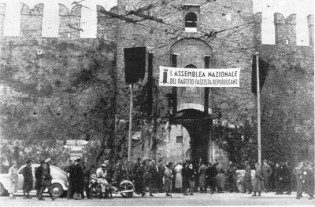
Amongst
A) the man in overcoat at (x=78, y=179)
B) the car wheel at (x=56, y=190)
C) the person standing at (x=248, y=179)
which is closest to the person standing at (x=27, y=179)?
the car wheel at (x=56, y=190)

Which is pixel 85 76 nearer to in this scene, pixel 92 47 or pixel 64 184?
pixel 92 47

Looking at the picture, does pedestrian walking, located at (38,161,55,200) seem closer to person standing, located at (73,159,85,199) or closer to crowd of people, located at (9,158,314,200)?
crowd of people, located at (9,158,314,200)

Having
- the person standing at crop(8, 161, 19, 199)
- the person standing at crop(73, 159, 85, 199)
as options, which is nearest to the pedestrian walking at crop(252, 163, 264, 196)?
the person standing at crop(73, 159, 85, 199)

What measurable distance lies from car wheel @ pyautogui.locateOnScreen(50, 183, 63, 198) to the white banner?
20.0ft

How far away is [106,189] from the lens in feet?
52.4

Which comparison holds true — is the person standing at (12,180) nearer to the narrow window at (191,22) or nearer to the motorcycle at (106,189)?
the motorcycle at (106,189)

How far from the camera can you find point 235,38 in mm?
22453

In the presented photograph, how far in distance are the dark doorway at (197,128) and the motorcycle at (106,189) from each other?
5.70 m

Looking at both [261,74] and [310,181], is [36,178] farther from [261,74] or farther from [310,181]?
[261,74]

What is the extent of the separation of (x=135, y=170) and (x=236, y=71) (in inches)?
226

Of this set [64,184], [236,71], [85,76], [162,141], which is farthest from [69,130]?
[236,71]

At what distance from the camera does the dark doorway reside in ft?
73.1

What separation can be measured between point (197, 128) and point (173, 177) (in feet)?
19.0

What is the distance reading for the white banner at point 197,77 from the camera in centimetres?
1998
